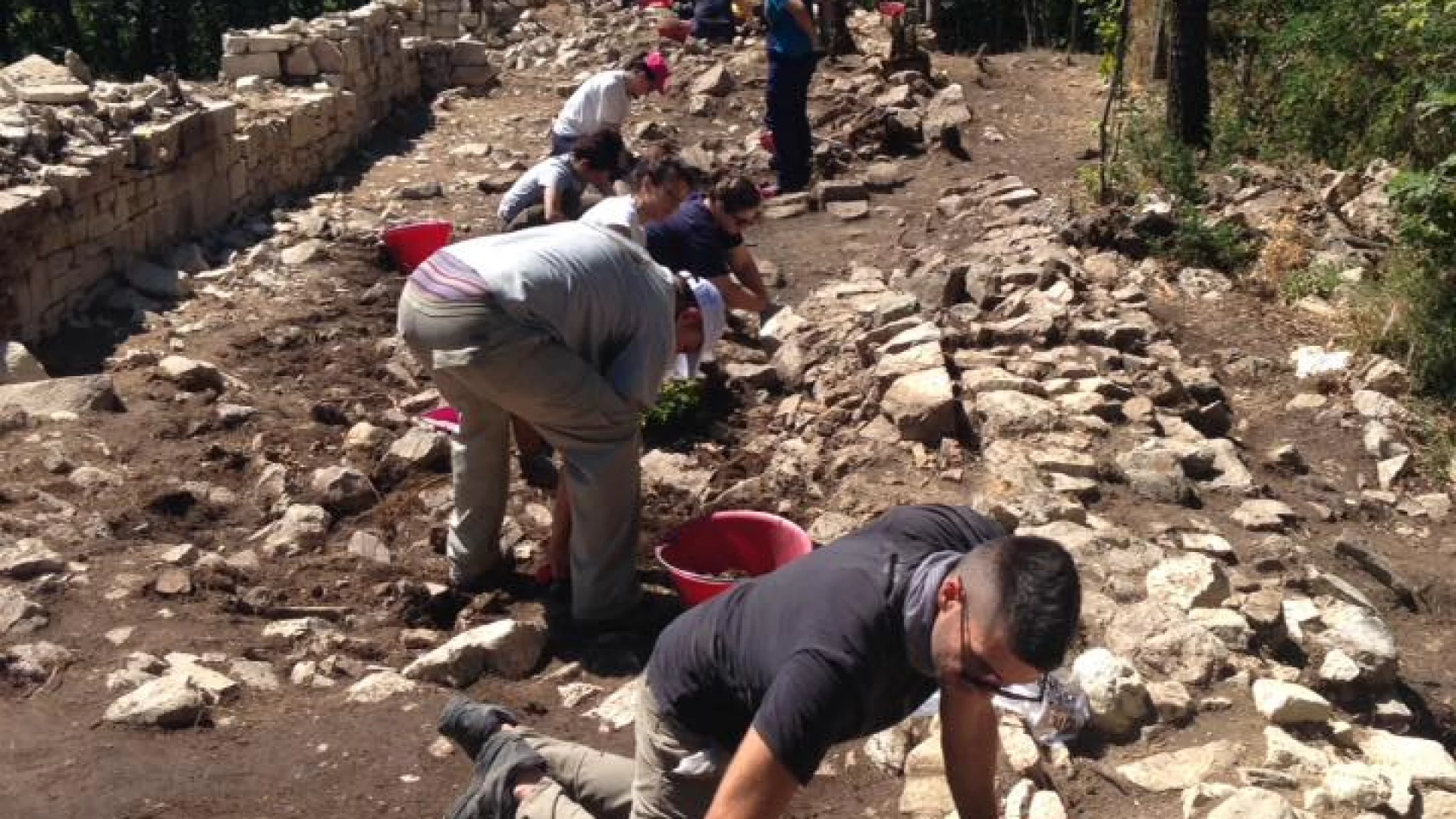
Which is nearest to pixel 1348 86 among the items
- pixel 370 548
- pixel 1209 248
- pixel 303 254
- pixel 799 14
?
pixel 1209 248

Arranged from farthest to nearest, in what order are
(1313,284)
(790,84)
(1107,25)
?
(1107,25) < (790,84) < (1313,284)

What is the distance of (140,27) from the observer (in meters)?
26.9

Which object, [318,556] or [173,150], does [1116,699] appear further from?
[173,150]

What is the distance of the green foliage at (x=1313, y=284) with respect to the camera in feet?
25.9

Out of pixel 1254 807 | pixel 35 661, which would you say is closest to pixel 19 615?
pixel 35 661

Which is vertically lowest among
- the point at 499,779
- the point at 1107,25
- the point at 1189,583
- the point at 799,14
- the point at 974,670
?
the point at 499,779

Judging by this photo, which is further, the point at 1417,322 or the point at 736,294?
the point at 1417,322

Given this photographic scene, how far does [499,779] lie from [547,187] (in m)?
4.29

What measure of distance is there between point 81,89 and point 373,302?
87.2 inches

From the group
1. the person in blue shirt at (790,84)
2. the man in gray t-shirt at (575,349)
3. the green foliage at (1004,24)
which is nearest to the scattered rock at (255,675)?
the man in gray t-shirt at (575,349)

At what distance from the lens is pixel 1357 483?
6441 mm

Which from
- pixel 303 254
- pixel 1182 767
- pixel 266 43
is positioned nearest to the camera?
pixel 1182 767

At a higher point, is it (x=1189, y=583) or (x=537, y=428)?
(x=537, y=428)

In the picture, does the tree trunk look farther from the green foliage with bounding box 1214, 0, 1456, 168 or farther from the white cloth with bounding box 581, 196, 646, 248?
the white cloth with bounding box 581, 196, 646, 248
